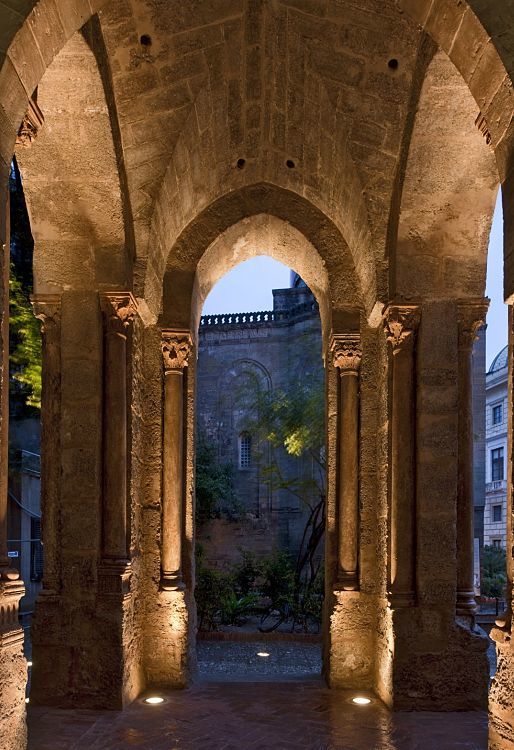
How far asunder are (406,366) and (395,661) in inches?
86.6

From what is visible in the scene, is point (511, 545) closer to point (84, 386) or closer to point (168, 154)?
point (84, 386)

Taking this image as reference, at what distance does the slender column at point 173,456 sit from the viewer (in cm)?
595

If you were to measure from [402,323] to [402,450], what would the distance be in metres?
0.99

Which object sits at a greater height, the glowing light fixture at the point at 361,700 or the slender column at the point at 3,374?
the slender column at the point at 3,374

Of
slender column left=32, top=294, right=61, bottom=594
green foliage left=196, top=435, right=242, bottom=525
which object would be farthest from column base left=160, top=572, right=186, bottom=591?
green foliage left=196, top=435, right=242, bottom=525

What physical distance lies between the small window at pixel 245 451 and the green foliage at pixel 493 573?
286 inches

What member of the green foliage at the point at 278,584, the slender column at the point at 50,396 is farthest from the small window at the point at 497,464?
the slender column at the point at 50,396

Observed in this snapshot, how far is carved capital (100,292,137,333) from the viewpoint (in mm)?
5242

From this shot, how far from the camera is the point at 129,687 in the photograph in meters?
5.20

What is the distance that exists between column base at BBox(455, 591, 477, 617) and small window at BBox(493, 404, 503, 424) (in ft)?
58.4

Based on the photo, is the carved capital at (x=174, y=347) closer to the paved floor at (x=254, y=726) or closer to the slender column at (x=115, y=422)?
the slender column at (x=115, y=422)

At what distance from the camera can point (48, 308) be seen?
207 inches

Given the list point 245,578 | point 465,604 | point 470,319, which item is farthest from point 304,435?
point 465,604

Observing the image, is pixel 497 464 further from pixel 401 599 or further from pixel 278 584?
pixel 401 599
